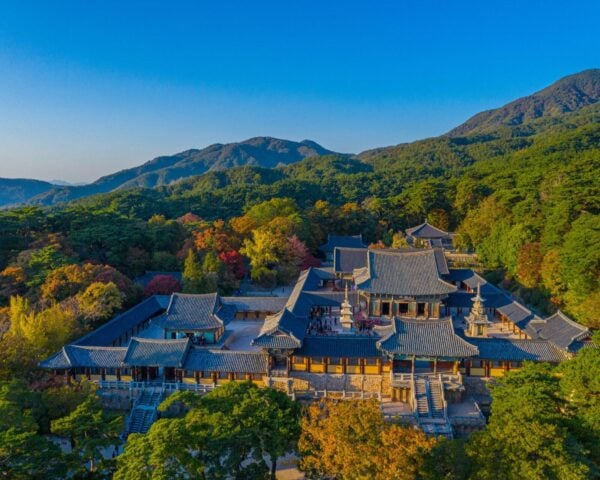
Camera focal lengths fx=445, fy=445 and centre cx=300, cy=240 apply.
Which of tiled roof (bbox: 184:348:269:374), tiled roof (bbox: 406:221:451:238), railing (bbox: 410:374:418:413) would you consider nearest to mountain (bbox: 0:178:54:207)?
tiled roof (bbox: 406:221:451:238)

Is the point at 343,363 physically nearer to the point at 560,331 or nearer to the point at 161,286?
the point at 560,331

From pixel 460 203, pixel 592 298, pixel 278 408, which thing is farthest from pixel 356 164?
pixel 278 408

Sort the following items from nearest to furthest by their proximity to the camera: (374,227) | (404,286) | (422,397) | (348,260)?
1. (422,397)
2. (404,286)
3. (348,260)
4. (374,227)

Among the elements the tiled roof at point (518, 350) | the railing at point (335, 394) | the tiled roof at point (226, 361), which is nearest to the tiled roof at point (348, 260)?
the tiled roof at point (518, 350)

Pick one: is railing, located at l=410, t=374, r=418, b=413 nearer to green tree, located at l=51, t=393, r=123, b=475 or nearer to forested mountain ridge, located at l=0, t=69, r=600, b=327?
forested mountain ridge, located at l=0, t=69, r=600, b=327

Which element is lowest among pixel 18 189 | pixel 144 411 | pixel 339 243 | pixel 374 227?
pixel 144 411

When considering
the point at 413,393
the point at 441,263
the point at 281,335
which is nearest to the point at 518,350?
the point at 413,393

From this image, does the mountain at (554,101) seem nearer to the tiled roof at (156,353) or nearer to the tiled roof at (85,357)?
the tiled roof at (156,353)
